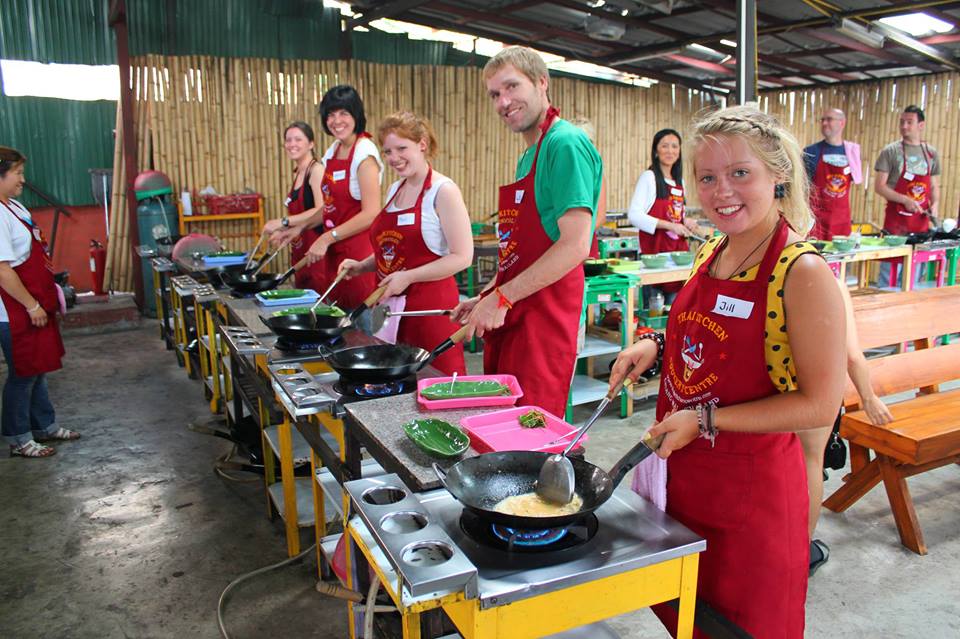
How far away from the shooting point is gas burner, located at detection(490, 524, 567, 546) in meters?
1.24

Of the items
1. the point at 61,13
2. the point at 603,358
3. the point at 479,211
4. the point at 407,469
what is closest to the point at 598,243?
the point at 603,358

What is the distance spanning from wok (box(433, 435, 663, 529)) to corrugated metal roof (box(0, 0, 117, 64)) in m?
8.58

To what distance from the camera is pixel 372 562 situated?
1.30m

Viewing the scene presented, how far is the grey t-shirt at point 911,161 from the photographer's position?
668 centimetres

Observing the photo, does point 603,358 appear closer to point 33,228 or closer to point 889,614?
point 889,614

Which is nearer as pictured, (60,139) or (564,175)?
(564,175)

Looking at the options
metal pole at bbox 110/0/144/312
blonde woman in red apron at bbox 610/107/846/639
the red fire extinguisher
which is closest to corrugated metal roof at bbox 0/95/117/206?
the red fire extinguisher

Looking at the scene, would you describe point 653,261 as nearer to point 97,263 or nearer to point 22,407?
point 22,407

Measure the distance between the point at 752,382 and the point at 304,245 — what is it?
385 cm

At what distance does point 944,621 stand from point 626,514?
6.66ft

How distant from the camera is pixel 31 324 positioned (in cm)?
416

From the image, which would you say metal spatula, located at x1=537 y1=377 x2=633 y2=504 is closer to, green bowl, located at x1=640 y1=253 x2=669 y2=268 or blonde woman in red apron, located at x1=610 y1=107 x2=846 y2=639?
blonde woman in red apron, located at x1=610 y1=107 x2=846 y2=639

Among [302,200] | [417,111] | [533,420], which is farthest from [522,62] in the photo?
[417,111]

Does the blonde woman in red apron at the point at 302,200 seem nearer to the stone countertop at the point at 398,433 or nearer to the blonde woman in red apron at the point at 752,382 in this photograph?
the stone countertop at the point at 398,433
